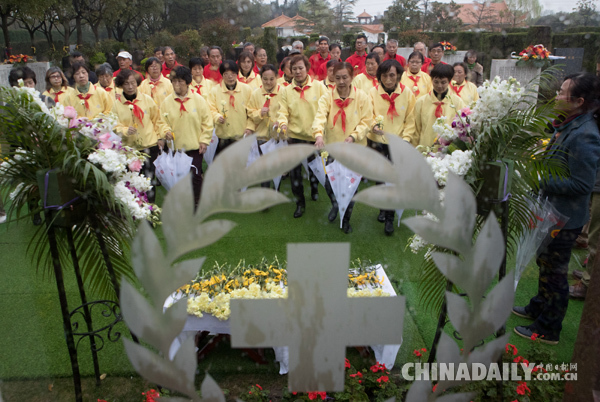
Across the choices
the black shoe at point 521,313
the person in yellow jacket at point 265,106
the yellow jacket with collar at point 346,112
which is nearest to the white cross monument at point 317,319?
the black shoe at point 521,313

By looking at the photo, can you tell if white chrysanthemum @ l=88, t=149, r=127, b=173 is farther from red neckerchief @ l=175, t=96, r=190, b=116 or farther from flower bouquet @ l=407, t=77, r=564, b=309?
red neckerchief @ l=175, t=96, r=190, b=116

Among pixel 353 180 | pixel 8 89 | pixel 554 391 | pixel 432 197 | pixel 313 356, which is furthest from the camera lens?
pixel 353 180

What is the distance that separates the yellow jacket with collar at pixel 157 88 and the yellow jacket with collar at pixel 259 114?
1.45 m

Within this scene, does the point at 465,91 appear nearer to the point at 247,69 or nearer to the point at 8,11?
the point at 247,69

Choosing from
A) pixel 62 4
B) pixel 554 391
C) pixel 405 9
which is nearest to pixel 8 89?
pixel 554 391

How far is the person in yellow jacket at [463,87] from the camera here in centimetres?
482

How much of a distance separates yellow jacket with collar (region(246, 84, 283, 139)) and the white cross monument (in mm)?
4442

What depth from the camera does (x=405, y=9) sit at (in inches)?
229

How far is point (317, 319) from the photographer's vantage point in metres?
1.25

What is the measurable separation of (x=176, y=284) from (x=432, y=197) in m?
0.70

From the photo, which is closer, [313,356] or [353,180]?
[313,356]

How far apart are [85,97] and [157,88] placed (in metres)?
1.45

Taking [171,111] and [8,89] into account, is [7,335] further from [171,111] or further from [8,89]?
[171,111]


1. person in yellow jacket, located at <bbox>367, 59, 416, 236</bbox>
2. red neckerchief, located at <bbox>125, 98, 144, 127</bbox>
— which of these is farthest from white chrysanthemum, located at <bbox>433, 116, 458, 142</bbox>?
red neckerchief, located at <bbox>125, 98, 144, 127</bbox>
